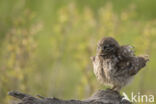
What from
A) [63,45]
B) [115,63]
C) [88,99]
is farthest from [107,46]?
[63,45]

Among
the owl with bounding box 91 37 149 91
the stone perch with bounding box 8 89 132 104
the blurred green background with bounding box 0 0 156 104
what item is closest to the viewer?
the stone perch with bounding box 8 89 132 104

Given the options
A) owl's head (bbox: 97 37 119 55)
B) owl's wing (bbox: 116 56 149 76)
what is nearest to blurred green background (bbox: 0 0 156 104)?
owl's wing (bbox: 116 56 149 76)

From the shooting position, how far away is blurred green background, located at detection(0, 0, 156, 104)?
11875mm

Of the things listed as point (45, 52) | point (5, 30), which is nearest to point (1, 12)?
point (45, 52)

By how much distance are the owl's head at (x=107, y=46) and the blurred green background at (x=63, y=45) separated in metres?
2.39

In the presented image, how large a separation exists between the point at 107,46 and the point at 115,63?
0.90 feet

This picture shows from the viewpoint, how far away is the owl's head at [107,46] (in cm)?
807

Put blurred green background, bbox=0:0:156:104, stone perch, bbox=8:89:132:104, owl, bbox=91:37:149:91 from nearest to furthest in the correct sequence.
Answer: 1. stone perch, bbox=8:89:132:104
2. owl, bbox=91:37:149:91
3. blurred green background, bbox=0:0:156:104

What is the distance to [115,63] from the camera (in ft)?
26.5

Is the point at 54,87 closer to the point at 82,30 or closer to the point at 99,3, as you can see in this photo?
the point at 82,30

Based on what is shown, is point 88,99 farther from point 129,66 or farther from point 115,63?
point 129,66

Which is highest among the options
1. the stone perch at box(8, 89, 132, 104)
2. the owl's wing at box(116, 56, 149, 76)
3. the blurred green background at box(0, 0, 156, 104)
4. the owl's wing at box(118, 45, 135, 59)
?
the blurred green background at box(0, 0, 156, 104)

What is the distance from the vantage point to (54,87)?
45.5ft

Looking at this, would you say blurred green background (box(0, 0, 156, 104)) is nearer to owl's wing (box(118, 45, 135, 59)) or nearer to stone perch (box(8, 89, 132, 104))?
owl's wing (box(118, 45, 135, 59))
